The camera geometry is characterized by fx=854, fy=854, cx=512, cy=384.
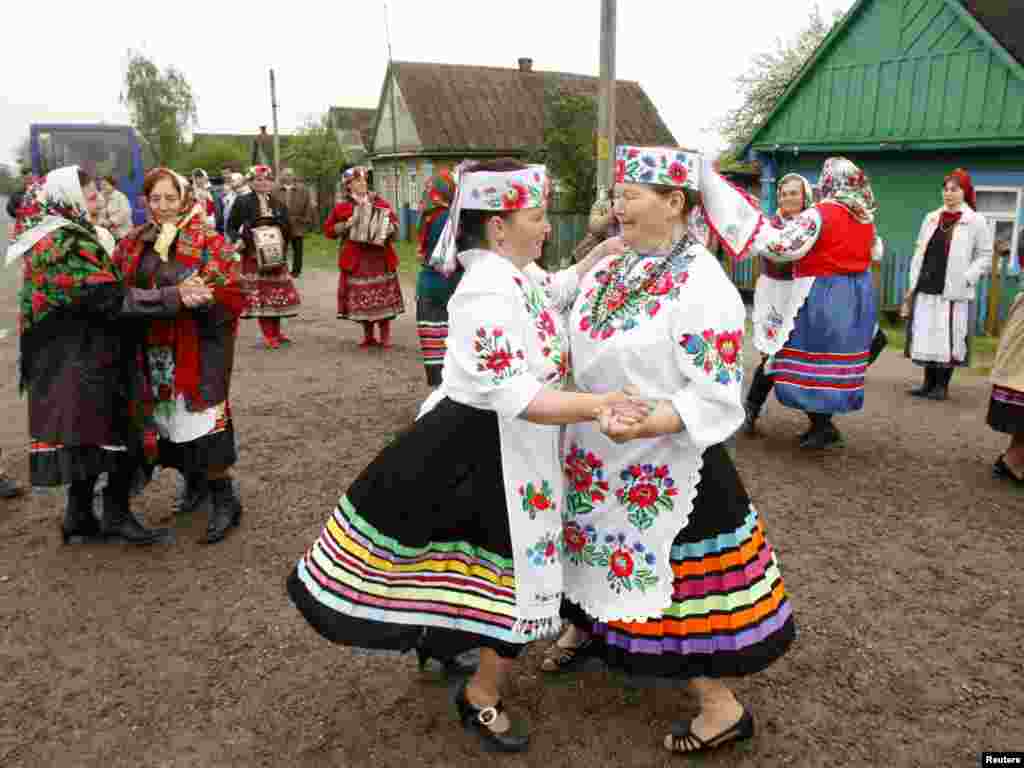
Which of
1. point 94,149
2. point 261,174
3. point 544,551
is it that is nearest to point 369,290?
point 261,174

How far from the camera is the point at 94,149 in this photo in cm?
1784

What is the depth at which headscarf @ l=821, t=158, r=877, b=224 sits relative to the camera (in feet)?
17.0

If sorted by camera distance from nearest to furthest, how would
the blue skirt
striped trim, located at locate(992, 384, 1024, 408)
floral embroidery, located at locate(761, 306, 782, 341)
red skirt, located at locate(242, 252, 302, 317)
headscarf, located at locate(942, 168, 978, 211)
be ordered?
striped trim, located at locate(992, 384, 1024, 408)
the blue skirt
floral embroidery, located at locate(761, 306, 782, 341)
headscarf, located at locate(942, 168, 978, 211)
red skirt, located at locate(242, 252, 302, 317)

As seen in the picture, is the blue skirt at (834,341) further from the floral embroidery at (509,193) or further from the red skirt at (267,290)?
the red skirt at (267,290)

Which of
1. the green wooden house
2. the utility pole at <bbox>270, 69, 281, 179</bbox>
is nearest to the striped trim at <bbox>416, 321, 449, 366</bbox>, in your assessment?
the green wooden house

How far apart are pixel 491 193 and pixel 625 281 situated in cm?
45

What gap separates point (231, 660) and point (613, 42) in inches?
300

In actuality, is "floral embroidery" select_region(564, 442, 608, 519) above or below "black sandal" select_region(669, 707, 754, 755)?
above

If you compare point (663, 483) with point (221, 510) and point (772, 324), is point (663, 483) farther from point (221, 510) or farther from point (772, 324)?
point (772, 324)

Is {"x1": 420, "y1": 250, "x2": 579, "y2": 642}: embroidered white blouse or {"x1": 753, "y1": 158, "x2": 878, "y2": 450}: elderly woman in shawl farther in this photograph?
{"x1": 753, "y1": 158, "x2": 878, "y2": 450}: elderly woman in shawl

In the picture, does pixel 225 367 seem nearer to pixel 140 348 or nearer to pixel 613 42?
pixel 140 348

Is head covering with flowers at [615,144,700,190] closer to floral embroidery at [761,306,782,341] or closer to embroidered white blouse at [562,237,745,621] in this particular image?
embroidered white blouse at [562,237,745,621]

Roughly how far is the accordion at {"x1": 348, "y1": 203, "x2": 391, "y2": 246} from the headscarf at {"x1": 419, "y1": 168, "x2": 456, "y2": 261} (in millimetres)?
3036

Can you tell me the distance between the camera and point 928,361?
283 inches
